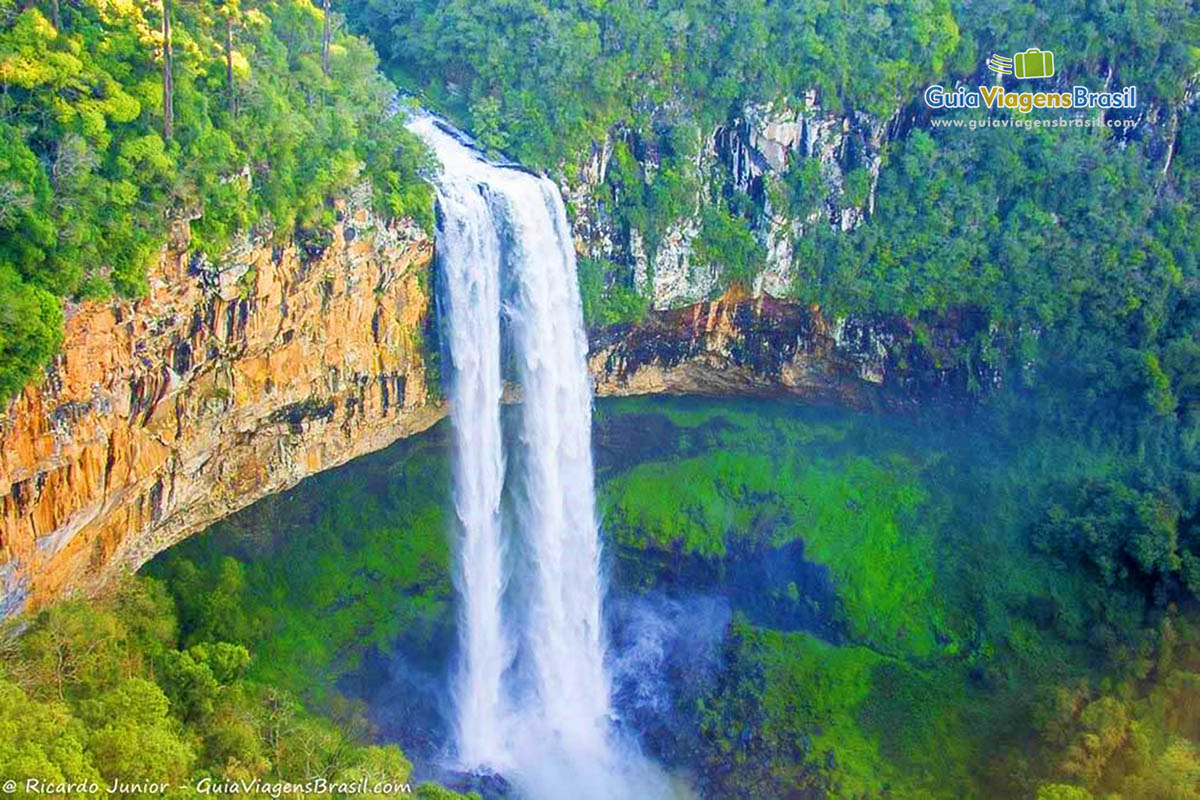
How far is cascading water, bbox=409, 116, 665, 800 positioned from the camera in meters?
20.3

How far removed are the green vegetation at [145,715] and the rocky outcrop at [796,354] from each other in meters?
12.0

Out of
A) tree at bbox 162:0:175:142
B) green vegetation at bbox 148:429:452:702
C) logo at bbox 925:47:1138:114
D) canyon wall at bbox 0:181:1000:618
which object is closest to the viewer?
canyon wall at bbox 0:181:1000:618

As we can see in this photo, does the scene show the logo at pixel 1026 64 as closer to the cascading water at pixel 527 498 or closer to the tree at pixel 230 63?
the cascading water at pixel 527 498

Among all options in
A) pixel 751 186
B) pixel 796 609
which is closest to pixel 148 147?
pixel 751 186

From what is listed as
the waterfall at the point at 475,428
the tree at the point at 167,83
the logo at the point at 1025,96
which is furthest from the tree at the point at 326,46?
the logo at the point at 1025,96

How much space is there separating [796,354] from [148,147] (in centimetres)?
1833

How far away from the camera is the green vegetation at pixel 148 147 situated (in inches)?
511

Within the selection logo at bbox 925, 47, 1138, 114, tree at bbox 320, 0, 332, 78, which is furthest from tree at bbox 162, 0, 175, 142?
logo at bbox 925, 47, 1138, 114

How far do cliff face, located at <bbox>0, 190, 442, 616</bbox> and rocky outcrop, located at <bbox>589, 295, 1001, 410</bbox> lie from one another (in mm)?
6446

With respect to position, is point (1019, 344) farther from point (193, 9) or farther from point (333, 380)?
point (193, 9)

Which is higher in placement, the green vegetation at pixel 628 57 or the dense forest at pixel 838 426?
the green vegetation at pixel 628 57

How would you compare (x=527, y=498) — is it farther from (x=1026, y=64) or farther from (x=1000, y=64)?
(x=1026, y=64)

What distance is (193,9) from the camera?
55.4 feet

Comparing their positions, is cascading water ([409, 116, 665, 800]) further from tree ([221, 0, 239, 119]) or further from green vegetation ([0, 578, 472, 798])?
tree ([221, 0, 239, 119])
